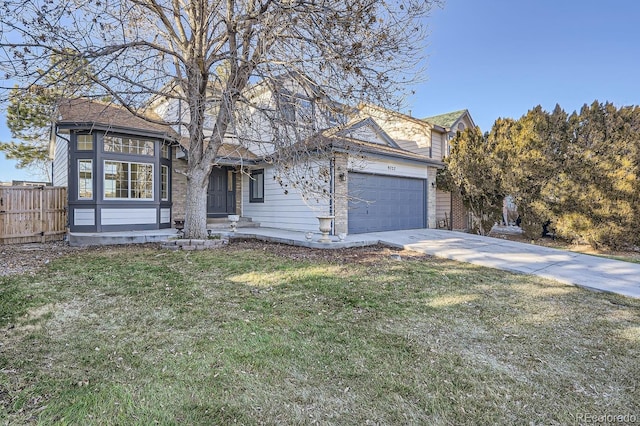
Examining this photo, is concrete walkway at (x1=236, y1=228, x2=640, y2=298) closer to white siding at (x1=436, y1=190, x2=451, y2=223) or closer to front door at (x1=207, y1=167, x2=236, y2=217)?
front door at (x1=207, y1=167, x2=236, y2=217)

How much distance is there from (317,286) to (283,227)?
7.24 metres

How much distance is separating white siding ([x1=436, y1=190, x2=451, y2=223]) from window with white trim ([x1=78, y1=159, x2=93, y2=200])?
1463 cm

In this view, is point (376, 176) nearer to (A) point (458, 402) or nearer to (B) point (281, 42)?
(B) point (281, 42)

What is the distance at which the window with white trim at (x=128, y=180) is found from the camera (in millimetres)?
10719

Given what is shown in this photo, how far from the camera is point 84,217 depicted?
34.2 ft

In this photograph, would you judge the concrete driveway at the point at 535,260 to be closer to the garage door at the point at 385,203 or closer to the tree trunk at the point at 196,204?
the garage door at the point at 385,203

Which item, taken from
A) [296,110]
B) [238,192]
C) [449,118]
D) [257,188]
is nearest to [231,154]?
[257,188]

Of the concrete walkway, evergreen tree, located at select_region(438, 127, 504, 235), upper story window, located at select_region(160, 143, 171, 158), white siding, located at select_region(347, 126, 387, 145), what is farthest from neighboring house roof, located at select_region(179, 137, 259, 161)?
evergreen tree, located at select_region(438, 127, 504, 235)

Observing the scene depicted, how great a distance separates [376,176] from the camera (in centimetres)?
1194

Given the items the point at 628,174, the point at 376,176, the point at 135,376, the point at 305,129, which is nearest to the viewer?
the point at 135,376

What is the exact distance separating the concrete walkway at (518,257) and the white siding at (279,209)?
2.12ft

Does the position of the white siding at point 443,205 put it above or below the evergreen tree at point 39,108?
below

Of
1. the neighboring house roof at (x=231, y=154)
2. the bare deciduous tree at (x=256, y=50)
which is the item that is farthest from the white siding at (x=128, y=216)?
the bare deciduous tree at (x=256, y=50)

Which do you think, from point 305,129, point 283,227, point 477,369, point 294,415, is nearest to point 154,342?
point 294,415
